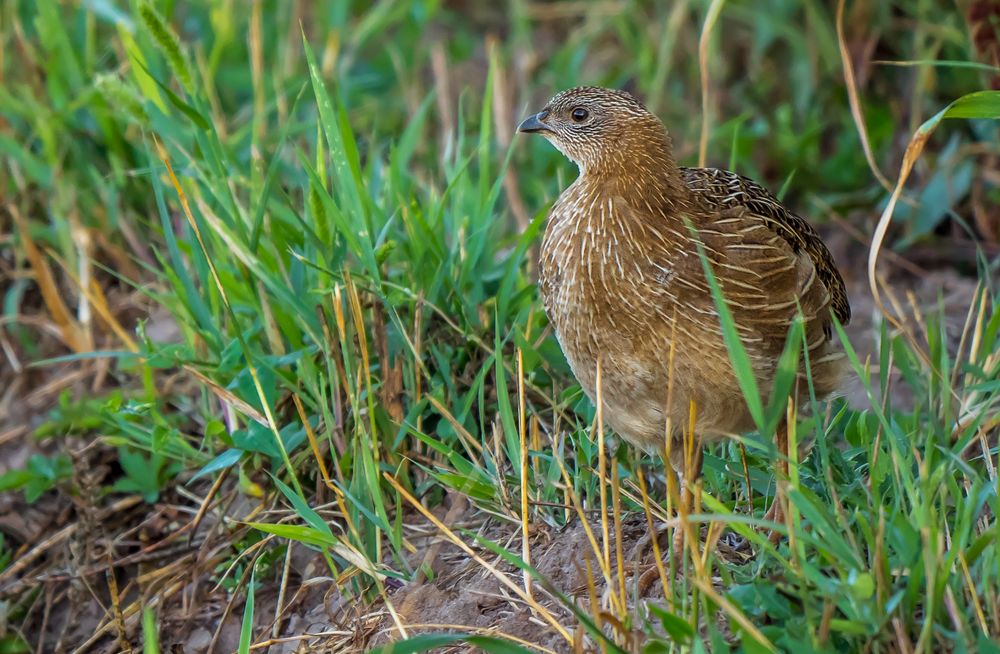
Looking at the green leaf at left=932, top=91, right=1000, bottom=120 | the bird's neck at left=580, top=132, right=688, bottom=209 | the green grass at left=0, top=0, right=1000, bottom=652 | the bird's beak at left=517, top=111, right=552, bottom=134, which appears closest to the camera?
the green grass at left=0, top=0, right=1000, bottom=652

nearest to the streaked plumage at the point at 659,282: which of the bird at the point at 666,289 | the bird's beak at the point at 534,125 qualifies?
the bird at the point at 666,289

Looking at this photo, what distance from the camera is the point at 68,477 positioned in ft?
13.2

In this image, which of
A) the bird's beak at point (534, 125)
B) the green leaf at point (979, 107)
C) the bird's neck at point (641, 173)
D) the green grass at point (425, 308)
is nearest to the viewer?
the green grass at point (425, 308)

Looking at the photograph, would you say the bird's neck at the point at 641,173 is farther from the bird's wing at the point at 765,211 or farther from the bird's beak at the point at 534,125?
the bird's beak at the point at 534,125

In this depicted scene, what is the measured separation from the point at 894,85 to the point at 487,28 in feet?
7.46

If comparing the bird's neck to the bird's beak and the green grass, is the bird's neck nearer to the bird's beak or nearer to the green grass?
the bird's beak

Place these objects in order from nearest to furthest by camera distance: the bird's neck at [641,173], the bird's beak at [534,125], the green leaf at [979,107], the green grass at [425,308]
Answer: the green grass at [425,308] → the green leaf at [979,107] → the bird's neck at [641,173] → the bird's beak at [534,125]

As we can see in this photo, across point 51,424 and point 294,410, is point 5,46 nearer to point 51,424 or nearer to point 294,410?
point 51,424

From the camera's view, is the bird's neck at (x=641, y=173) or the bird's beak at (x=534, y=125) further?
the bird's beak at (x=534, y=125)

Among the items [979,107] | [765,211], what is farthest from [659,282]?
[979,107]

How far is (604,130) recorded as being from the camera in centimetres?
354

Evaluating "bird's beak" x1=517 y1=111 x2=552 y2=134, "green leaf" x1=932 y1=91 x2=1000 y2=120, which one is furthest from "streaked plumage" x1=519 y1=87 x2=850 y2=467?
"green leaf" x1=932 y1=91 x2=1000 y2=120

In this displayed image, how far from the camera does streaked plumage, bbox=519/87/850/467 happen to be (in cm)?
319

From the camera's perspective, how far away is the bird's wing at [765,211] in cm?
348
